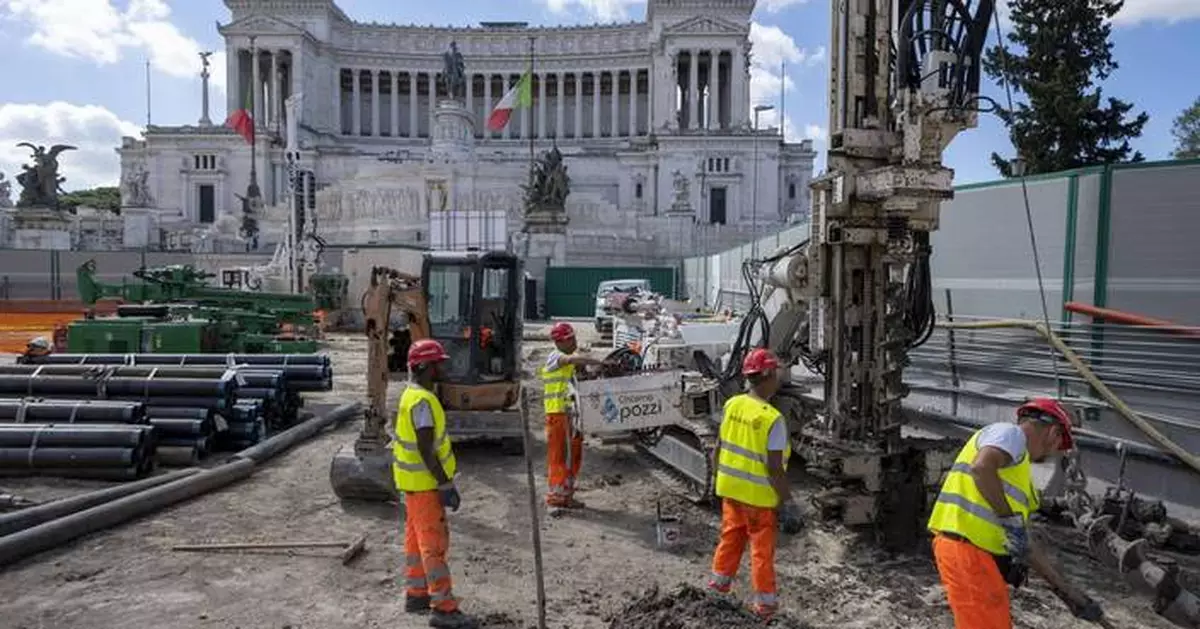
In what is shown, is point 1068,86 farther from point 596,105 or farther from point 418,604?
point 596,105

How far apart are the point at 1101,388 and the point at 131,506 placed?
349 inches

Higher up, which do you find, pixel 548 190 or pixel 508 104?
pixel 508 104

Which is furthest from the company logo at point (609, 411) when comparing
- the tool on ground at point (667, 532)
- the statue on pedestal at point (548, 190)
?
the statue on pedestal at point (548, 190)

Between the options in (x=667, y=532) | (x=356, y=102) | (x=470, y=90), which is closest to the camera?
(x=667, y=532)

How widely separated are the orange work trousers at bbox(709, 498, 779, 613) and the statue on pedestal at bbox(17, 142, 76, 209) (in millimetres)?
56754

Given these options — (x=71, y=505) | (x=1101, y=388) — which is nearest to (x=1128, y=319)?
(x=1101, y=388)

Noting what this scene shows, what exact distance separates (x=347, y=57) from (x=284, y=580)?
8452cm

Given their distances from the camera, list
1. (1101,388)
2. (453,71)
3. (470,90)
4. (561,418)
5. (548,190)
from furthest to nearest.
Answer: (470,90), (453,71), (548,190), (561,418), (1101,388)

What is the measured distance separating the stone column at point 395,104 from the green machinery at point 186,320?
6644cm

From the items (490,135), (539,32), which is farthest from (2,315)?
(539,32)

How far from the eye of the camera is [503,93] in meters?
86.4

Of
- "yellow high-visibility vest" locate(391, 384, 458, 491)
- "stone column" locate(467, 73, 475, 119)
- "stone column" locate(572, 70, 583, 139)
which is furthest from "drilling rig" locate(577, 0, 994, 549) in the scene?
"stone column" locate(467, 73, 475, 119)

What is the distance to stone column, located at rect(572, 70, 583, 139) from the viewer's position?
8575 centimetres

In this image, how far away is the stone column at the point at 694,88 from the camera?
76875 millimetres
